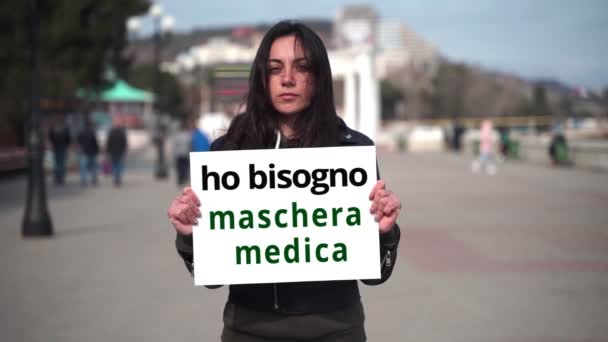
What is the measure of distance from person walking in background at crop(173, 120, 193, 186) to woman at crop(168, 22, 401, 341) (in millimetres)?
19558

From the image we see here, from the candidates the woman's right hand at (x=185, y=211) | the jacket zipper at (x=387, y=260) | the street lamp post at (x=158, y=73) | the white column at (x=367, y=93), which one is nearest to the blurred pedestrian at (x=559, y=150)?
the street lamp post at (x=158, y=73)

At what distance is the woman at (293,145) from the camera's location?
2.66 m

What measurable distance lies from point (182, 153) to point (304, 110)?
780 inches

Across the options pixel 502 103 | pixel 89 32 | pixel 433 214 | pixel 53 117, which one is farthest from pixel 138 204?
pixel 502 103

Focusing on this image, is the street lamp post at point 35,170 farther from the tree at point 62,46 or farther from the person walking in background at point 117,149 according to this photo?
the tree at point 62,46

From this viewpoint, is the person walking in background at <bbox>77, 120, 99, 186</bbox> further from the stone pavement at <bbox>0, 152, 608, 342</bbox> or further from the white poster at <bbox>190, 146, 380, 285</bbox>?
the white poster at <bbox>190, 146, 380, 285</bbox>

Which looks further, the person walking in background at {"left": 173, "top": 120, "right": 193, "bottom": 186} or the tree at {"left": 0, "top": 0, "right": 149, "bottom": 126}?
the tree at {"left": 0, "top": 0, "right": 149, "bottom": 126}

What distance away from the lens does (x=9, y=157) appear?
27.4 m

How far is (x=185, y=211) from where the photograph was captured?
267 cm

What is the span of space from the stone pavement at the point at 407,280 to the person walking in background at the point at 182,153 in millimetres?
5863

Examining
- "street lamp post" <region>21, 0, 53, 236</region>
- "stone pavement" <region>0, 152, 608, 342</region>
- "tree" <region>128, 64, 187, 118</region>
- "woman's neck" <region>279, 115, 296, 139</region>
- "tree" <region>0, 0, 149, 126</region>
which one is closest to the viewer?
"woman's neck" <region>279, 115, 296, 139</region>

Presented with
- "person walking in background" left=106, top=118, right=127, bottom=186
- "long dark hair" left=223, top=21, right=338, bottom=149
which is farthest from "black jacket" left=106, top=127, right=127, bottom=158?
"long dark hair" left=223, top=21, right=338, bottom=149

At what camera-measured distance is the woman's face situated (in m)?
2.71

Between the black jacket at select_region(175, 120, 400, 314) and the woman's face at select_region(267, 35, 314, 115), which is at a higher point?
the woman's face at select_region(267, 35, 314, 115)
